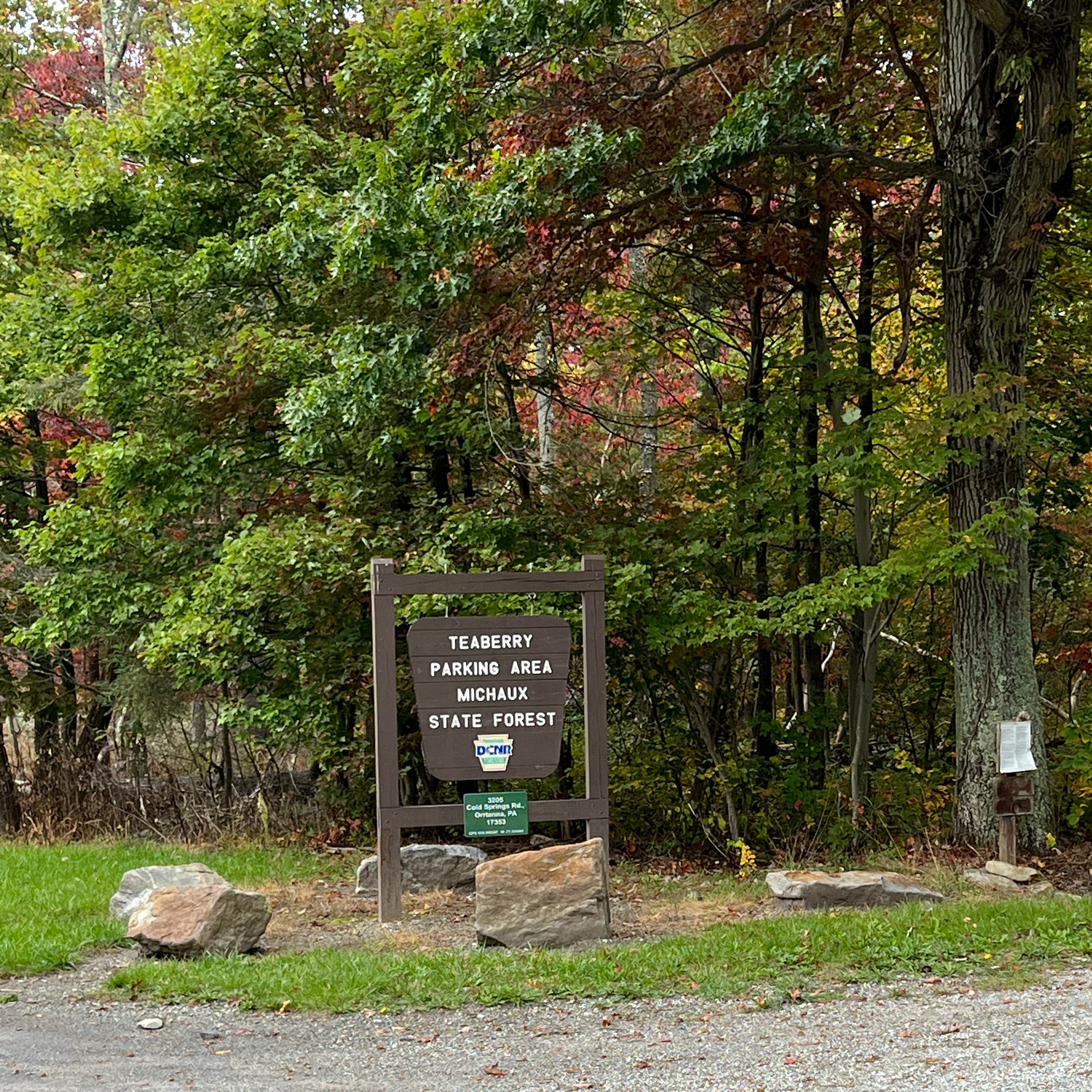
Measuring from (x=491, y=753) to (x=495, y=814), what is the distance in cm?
43

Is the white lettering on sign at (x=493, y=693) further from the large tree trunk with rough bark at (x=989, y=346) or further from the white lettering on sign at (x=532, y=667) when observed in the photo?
the large tree trunk with rough bark at (x=989, y=346)

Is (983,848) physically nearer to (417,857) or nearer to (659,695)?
(659,695)

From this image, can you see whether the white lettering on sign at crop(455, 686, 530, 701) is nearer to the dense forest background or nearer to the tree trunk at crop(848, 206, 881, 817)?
the dense forest background

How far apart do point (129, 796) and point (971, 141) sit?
36.5ft

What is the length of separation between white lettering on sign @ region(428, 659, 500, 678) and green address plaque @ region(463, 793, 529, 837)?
2.81ft

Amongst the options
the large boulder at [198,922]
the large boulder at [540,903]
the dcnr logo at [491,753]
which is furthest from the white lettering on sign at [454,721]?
the large boulder at [198,922]

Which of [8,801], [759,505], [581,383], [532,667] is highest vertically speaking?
[581,383]

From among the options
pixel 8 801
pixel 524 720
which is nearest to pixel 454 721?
pixel 524 720

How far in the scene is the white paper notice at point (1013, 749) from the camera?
31.5 feet

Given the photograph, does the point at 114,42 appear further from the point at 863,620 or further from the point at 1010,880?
the point at 1010,880

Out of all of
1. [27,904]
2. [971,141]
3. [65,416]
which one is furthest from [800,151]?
[65,416]

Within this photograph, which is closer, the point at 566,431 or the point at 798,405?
the point at 798,405

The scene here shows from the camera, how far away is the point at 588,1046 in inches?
224

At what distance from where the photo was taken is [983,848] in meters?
10.5
